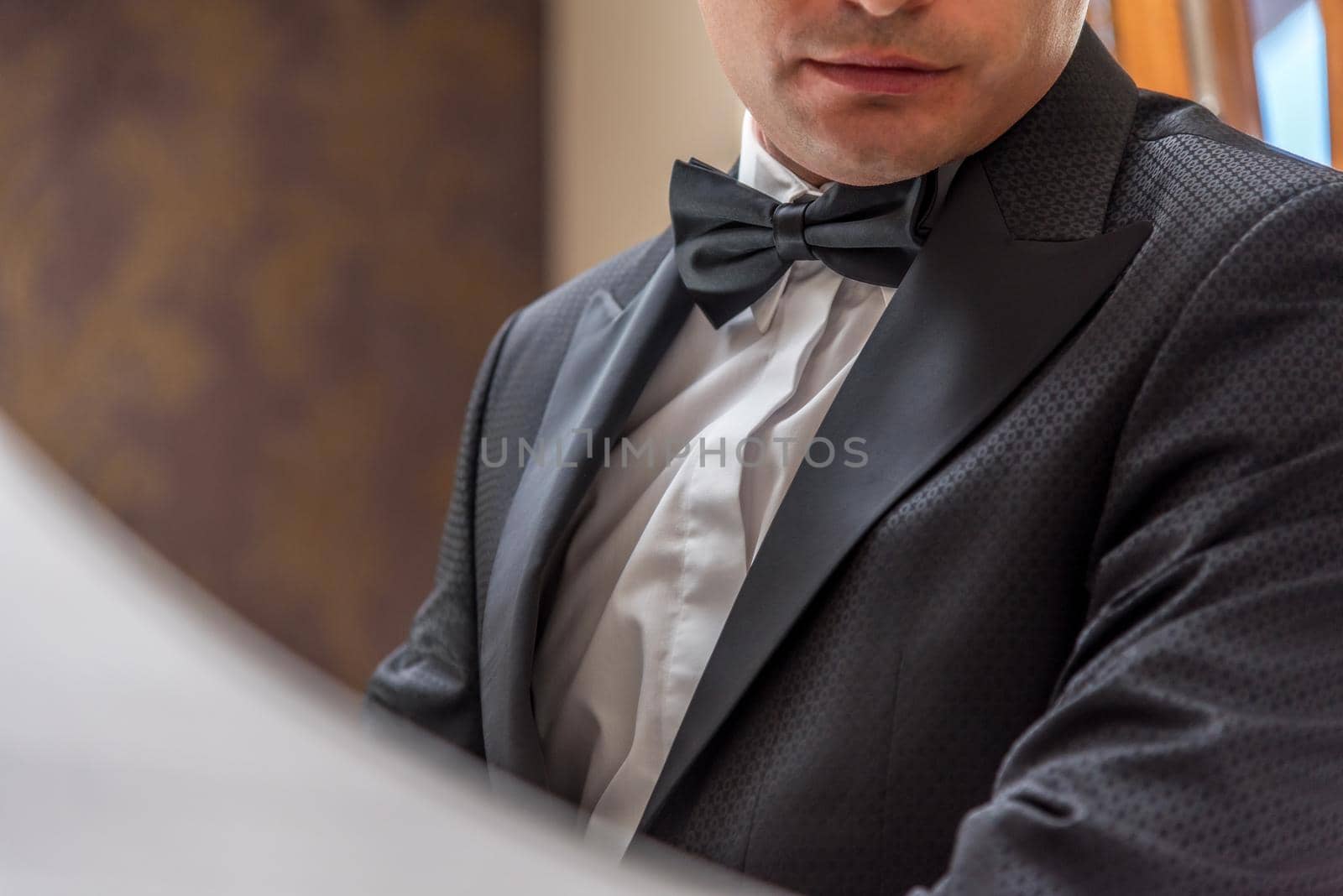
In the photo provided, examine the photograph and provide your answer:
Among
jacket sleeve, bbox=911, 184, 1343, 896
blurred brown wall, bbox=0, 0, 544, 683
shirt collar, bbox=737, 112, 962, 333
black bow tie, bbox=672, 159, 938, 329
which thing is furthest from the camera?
blurred brown wall, bbox=0, 0, 544, 683

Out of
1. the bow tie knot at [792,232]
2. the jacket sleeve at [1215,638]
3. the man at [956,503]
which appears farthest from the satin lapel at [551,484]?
the jacket sleeve at [1215,638]

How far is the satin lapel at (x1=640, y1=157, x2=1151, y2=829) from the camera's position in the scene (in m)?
0.65

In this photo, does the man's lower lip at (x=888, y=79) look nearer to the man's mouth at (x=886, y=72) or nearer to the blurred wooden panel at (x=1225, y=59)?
the man's mouth at (x=886, y=72)

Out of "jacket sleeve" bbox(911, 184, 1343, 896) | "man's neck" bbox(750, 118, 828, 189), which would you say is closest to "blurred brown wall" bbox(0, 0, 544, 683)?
"man's neck" bbox(750, 118, 828, 189)

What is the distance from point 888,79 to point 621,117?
186 centimetres

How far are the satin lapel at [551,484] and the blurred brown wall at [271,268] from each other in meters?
1.97

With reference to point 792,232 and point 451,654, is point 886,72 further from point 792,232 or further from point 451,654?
point 451,654

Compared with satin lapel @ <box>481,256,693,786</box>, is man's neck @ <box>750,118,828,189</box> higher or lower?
higher

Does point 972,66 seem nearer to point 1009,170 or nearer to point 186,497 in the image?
point 1009,170

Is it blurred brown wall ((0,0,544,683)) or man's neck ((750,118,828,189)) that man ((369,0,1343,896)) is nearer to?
man's neck ((750,118,828,189))

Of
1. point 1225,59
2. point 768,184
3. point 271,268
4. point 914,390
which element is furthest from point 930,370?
point 271,268

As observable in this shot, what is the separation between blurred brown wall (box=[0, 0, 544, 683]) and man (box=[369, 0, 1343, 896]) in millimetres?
2028

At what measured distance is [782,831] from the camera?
25.1 inches

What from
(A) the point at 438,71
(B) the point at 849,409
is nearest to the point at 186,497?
(A) the point at 438,71
